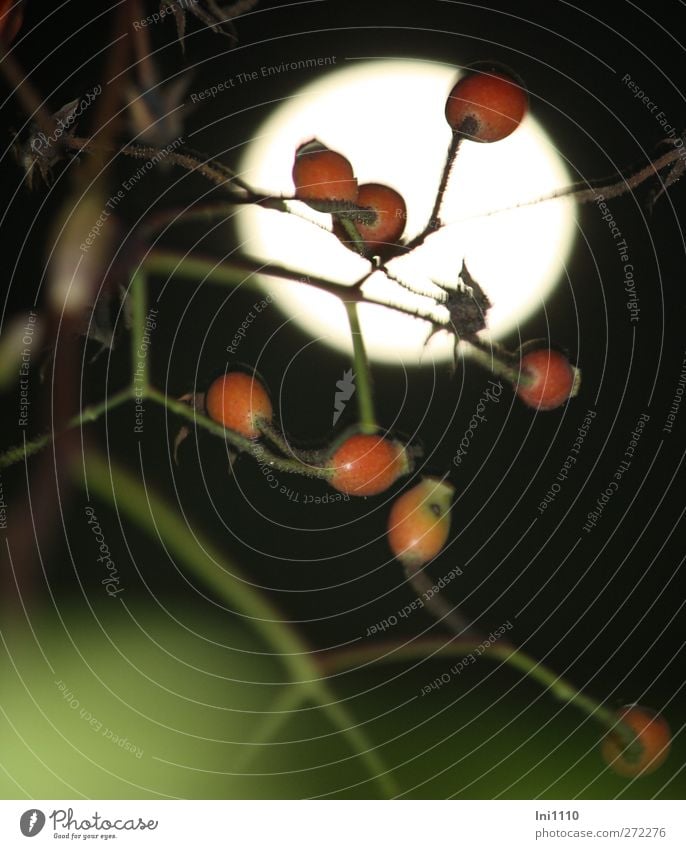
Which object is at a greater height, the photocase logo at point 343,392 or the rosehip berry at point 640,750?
the photocase logo at point 343,392

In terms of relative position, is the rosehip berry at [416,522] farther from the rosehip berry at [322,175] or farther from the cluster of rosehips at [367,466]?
the rosehip berry at [322,175]

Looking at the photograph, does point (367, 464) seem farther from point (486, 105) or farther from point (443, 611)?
point (486, 105)

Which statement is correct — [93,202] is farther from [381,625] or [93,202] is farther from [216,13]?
[381,625]

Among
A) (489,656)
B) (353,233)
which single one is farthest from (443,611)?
(353,233)
